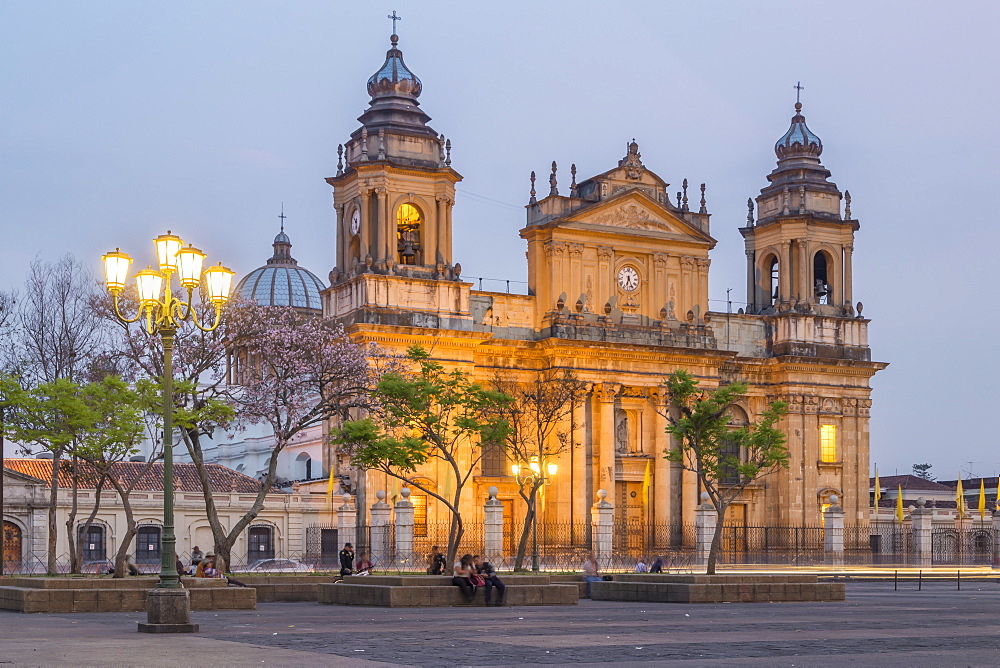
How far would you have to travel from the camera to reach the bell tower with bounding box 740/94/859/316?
6844 centimetres

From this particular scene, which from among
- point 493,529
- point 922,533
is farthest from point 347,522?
point 922,533

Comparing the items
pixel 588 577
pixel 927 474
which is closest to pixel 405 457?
pixel 588 577

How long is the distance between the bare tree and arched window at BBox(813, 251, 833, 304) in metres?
16.1

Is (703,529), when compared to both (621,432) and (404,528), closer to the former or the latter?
(621,432)

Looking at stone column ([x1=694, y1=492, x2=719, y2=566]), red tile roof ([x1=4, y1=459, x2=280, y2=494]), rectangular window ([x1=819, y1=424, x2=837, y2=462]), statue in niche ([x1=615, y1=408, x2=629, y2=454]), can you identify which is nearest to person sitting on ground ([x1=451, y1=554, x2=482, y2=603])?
stone column ([x1=694, y1=492, x2=719, y2=566])

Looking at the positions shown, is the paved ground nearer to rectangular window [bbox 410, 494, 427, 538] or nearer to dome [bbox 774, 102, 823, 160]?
rectangular window [bbox 410, 494, 427, 538]

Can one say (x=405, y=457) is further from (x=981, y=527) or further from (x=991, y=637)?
(x=981, y=527)

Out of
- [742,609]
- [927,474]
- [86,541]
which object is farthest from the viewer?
[927,474]

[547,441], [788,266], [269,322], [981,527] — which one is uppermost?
[788,266]

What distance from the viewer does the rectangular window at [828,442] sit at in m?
67.2

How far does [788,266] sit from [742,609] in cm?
4111

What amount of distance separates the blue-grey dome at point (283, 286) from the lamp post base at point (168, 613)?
6659cm

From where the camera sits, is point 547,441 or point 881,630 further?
point 547,441

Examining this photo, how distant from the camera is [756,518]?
66000 mm
